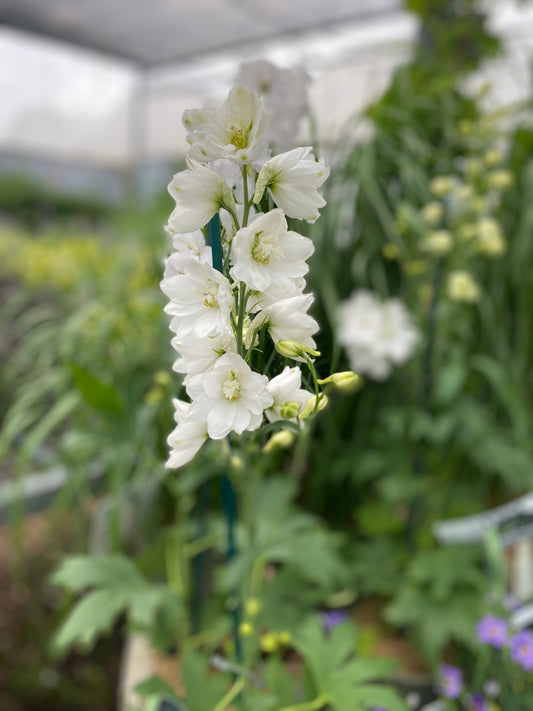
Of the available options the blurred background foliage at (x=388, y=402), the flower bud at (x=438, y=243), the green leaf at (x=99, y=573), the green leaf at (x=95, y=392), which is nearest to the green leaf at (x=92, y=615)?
the green leaf at (x=99, y=573)

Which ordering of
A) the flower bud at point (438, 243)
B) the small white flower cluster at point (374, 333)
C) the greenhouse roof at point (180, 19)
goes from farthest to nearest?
the greenhouse roof at point (180, 19) < the small white flower cluster at point (374, 333) < the flower bud at point (438, 243)

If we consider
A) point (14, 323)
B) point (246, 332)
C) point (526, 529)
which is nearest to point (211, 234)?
point (246, 332)

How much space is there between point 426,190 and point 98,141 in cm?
676

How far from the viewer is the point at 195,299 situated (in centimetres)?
34

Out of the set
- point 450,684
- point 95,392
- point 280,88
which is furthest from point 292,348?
point 450,684

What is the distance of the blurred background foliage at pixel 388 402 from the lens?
954 millimetres

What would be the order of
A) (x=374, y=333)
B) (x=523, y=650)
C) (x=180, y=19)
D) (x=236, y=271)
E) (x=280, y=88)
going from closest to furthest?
(x=236, y=271), (x=280, y=88), (x=523, y=650), (x=374, y=333), (x=180, y=19)

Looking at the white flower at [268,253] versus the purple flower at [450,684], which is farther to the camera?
the purple flower at [450,684]

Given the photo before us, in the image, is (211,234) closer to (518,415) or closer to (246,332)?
(246,332)

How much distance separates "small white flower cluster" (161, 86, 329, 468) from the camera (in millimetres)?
316

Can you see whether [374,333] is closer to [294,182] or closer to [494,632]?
[494,632]

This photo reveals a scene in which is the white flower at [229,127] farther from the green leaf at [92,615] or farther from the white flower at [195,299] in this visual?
the green leaf at [92,615]

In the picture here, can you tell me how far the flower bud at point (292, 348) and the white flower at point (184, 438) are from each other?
67mm

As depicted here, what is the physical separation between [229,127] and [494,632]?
69 centimetres
